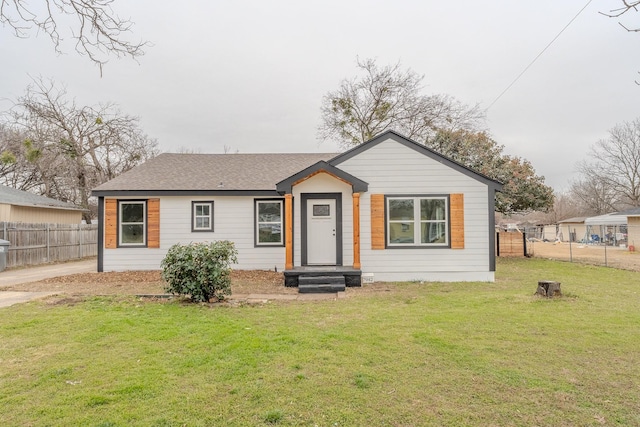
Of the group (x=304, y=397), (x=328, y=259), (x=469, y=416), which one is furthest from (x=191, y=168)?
(x=469, y=416)

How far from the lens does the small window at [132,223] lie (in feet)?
38.4

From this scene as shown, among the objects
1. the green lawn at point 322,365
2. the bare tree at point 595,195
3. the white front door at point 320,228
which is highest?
the bare tree at point 595,195

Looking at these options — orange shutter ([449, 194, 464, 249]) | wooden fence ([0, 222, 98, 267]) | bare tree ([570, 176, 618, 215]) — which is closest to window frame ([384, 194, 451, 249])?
orange shutter ([449, 194, 464, 249])

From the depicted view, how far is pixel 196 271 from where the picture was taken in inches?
270

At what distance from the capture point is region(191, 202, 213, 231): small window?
38.7 ft

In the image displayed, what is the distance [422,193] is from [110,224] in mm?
9758

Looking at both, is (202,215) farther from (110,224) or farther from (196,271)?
(196,271)

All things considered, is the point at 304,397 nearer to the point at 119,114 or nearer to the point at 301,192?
the point at 301,192

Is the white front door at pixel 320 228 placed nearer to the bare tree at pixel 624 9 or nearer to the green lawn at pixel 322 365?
the green lawn at pixel 322 365

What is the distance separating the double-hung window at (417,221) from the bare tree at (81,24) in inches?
293

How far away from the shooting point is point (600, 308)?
6285 mm

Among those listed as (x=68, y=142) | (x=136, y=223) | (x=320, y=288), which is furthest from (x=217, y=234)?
(x=68, y=142)

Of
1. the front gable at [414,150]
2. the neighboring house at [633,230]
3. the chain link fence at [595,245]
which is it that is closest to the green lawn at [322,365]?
the front gable at [414,150]

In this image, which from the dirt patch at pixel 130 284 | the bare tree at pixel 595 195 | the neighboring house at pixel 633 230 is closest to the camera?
the dirt patch at pixel 130 284
